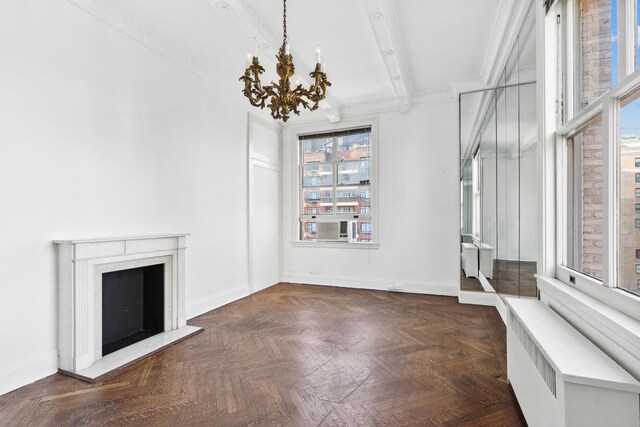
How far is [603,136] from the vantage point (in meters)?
1.70

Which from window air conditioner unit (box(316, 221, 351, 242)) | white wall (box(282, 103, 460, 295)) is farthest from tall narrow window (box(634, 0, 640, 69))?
window air conditioner unit (box(316, 221, 351, 242))

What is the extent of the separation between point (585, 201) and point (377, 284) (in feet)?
12.9

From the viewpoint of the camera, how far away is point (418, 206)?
5402 mm

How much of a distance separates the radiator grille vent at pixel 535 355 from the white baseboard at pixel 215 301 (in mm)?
3490

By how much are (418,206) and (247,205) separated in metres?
2.80

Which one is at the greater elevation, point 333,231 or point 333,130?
point 333,130

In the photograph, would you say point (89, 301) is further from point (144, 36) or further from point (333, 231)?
point (333, 231)

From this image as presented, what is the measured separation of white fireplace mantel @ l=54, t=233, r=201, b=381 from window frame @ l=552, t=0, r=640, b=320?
3.40m

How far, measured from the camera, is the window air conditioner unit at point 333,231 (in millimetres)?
5984

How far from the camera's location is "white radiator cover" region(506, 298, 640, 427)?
4.04 ft

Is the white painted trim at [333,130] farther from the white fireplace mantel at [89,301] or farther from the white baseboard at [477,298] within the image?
the white fireplace mantel at [89,301]

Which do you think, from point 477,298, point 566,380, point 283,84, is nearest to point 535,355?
point 566,380

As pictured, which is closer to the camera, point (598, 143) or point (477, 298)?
A: point (598, 143)

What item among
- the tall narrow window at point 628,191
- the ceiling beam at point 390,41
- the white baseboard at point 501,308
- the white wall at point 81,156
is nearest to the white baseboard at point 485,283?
the white baseboard at point 501,308
